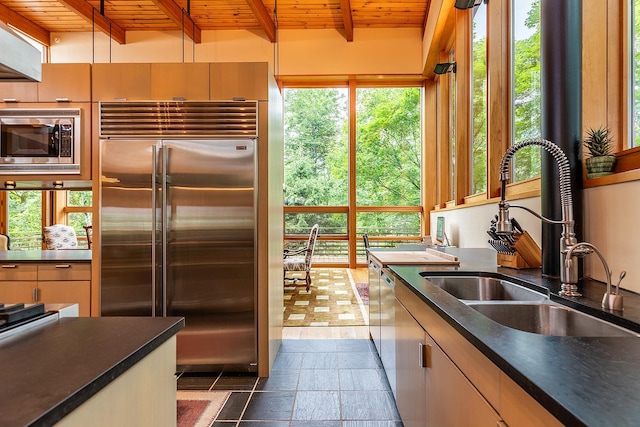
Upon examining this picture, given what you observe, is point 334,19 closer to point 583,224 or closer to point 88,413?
point 583,224

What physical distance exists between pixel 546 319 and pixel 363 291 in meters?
3.85

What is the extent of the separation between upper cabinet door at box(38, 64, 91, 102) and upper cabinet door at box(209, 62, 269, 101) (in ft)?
3.28

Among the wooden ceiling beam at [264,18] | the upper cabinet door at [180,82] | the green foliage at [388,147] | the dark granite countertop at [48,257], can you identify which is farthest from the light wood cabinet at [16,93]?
the green foliage at [388,147]

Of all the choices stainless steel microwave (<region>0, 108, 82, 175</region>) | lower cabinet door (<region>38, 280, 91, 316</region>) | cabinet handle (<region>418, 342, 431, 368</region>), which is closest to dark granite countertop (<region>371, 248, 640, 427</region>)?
cabinet handle (<region>418, 342, 431, 368</region>)

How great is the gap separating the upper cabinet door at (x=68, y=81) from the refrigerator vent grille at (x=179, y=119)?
26 centimetres

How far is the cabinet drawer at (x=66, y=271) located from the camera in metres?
2.59

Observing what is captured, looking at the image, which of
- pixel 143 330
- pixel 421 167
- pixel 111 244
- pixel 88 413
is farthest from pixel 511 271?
pixel 421 167

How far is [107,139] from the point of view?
252 cm

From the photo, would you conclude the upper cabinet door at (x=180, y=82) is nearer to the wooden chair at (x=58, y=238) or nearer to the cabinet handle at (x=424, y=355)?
the cabinet handle at (x=424, y=355)

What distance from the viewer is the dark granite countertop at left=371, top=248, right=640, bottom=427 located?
1.69ft

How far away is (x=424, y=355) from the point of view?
137 centimetres

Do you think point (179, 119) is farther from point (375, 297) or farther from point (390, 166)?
point (390, 166)

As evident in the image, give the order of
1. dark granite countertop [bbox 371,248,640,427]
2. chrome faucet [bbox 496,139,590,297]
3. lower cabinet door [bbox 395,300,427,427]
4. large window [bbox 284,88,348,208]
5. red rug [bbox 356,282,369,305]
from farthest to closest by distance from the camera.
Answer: large window [bbox 284,88,348,208], red rug [bbox 356,282,369,305], lower cabinet door [bbox 395,300,427,427], chrome faucet [bbox 496,139,590,297], dark granite countertop [bbox 371,248,640,427]

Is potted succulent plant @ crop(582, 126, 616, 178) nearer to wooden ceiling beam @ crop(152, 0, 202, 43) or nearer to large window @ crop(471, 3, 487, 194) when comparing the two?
large window @ crop(471, 3, 487, 194)
